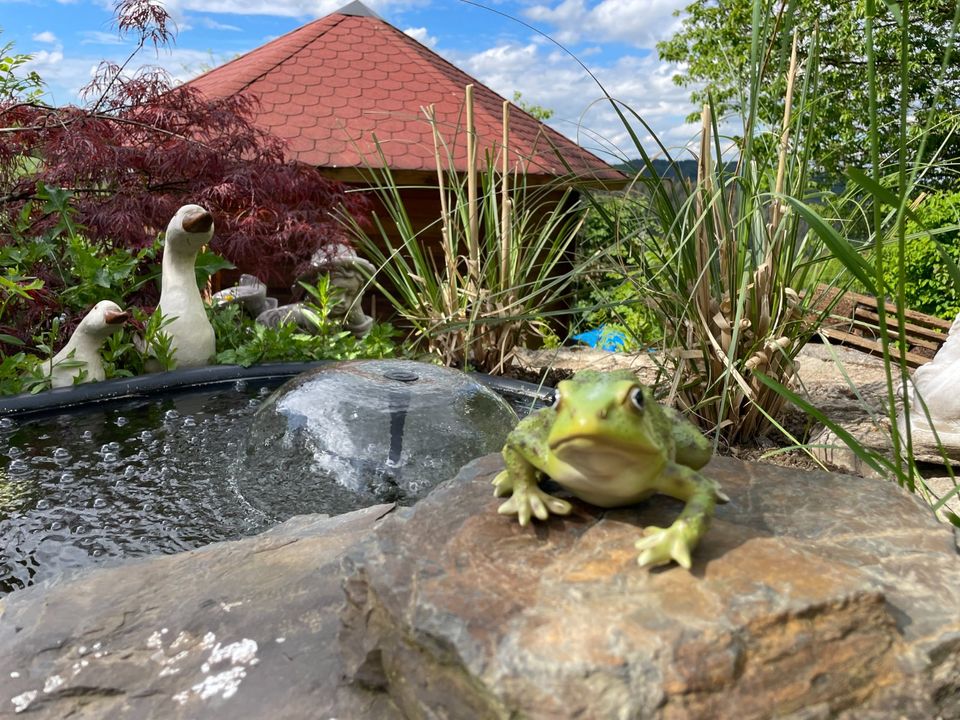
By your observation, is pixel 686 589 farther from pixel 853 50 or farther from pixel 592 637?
pixel 853 50

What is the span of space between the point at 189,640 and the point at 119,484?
1574 mm

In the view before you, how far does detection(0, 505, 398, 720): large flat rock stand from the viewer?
4.69 feet

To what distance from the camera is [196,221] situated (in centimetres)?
430

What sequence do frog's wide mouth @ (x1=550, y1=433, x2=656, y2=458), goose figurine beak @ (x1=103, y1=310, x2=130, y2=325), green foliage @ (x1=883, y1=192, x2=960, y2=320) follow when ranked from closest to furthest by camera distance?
frog's wide mouth @ (x1=550, y1=433, x2=656, y2=458) < goose figurine beak @ (x1=103, y1=310, x2=130, y2=325) < green foliage @ (x1=883, y1=192, x2=960, y2=320)

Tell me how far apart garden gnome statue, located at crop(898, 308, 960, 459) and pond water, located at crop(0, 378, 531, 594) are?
5.90ft

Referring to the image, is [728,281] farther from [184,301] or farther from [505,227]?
[184,301]

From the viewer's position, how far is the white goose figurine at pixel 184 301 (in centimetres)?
444

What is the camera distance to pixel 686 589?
1.15m

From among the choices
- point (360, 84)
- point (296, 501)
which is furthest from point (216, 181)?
point (360, 84)

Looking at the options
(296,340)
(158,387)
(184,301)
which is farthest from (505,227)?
(158,387)

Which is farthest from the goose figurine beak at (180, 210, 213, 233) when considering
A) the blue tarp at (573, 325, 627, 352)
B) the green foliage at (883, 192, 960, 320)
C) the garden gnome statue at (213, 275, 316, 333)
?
the green foliage at (883, 192, 960, 320)

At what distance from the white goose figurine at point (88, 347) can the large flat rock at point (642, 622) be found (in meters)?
3.19

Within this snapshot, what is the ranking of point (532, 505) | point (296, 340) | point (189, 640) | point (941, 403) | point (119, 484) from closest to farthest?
point (532, 505)
point (189, 640)
point (119, 484)
point (941, 403)
point (296, 340)

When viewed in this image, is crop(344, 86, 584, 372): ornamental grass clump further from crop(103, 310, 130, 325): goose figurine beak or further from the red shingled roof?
the red shingled roof
